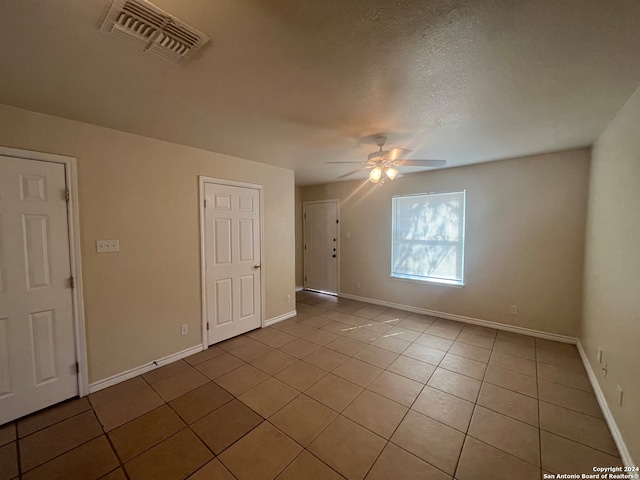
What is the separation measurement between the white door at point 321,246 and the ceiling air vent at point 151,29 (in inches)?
162

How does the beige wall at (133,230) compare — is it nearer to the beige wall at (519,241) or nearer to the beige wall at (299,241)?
the beige wall at (299,241)

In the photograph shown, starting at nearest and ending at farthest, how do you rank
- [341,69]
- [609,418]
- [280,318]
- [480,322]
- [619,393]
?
1. [341,69]
2. [619,393]
3. [609,418]
4. [480,322]
5. [280,318]

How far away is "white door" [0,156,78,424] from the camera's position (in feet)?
6.22

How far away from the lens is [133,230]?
8.13ft

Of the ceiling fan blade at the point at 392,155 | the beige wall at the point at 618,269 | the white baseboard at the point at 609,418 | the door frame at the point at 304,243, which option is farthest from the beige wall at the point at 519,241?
the ceiling fan blade at the point at 392,155

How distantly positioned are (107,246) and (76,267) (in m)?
0.27

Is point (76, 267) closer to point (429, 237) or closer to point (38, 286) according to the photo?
point (38, 286)

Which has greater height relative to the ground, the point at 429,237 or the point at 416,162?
the point at 416,162

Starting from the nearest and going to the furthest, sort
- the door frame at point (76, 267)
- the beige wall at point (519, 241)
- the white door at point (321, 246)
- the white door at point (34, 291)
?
the white door at point (34, 291), the door frame at point (76, 267), the beige wall at point (519, 241), the white door at point (321, 246)

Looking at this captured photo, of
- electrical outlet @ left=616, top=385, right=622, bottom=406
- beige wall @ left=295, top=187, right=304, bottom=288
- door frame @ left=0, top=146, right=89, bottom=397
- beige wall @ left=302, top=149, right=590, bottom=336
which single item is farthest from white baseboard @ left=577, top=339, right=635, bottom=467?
beige wall @ left=295, top=187, right=304, bottom=288

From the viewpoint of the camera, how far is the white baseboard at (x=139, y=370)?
7.55ft

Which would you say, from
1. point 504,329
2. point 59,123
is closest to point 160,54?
point 59,123

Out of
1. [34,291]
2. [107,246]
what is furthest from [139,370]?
[107,246]

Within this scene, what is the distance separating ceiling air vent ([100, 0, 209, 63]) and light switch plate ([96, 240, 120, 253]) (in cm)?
180
